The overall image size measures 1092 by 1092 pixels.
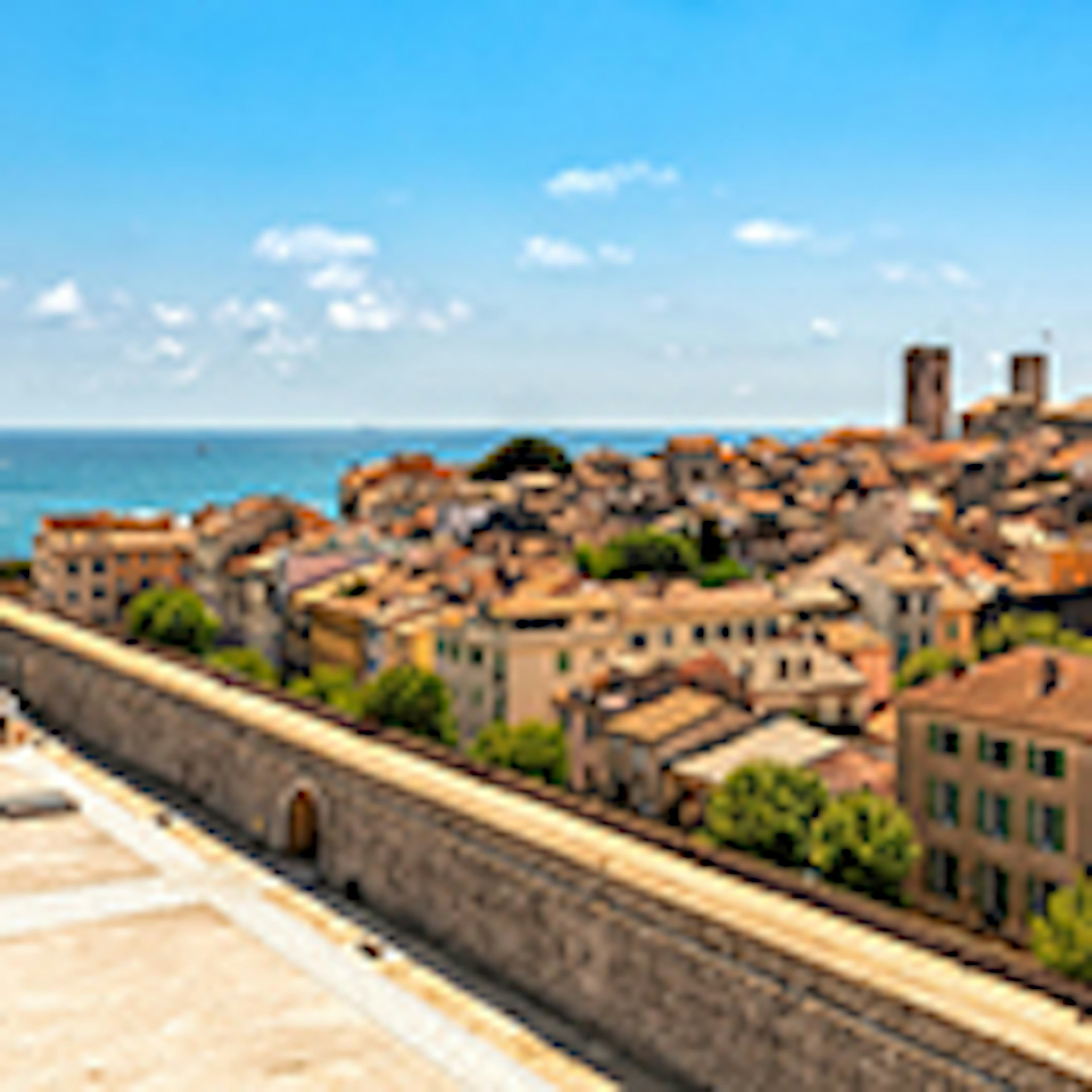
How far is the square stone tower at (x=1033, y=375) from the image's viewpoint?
156625 millimetres

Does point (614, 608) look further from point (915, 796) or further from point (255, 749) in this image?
point (255, 749)

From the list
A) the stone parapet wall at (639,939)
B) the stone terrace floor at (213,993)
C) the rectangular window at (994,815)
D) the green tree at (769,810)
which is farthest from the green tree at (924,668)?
the stone terrace floor at (213,993)

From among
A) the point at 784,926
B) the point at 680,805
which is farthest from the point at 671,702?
the point at 784,926

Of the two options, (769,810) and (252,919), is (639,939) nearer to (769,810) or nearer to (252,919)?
(252,919)

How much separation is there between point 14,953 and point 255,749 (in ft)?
23.6

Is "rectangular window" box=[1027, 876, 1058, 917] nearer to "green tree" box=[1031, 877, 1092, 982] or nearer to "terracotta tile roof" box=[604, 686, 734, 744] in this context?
"green tree" box=[1031, 877, 1092, 982]

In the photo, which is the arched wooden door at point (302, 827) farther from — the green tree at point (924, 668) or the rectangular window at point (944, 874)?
the green tree at point (924, 668)

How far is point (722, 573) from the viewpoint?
9012 centimetres

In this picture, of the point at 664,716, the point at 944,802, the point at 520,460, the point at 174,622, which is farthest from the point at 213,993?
the point at 520,460

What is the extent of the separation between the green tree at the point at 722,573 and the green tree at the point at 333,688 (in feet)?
78.1

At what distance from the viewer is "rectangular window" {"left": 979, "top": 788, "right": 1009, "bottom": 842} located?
1539 inches

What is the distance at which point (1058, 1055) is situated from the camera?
46.7 ft

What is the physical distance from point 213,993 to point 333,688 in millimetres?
46074

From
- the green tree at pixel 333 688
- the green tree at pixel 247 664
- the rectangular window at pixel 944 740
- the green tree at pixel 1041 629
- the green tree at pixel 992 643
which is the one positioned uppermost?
the rectangular window at pixel 944 740
